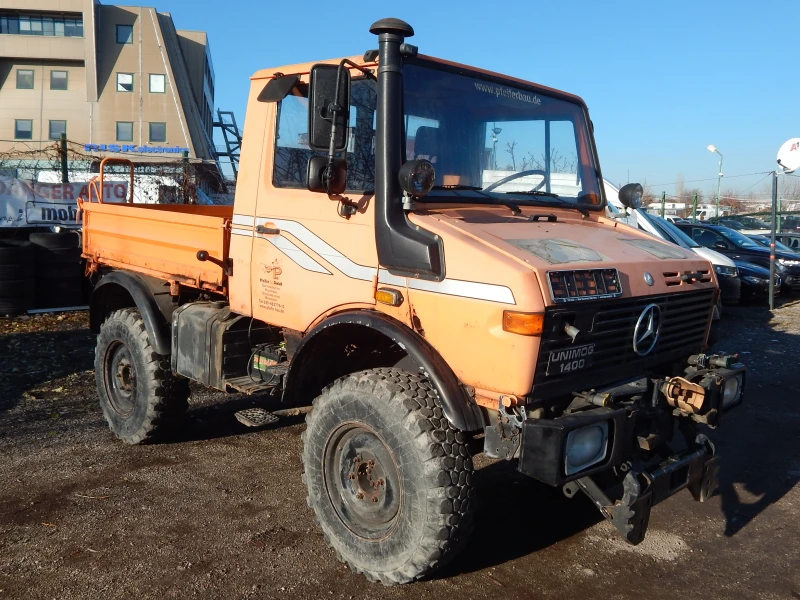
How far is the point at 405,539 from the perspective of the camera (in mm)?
3443

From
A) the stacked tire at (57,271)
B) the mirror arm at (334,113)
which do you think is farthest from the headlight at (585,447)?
the stacked tire at (57,271)

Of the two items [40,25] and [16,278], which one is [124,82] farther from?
[16,278]

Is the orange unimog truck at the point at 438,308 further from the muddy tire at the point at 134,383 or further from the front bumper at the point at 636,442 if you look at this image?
the muddy tire at the point at 134,383

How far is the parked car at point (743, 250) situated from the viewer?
1509cm

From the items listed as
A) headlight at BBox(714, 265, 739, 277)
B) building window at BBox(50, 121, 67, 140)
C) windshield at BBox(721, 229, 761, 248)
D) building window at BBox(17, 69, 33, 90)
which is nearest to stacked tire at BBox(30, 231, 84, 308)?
headlight at BBox(714, 265, 739, 277)

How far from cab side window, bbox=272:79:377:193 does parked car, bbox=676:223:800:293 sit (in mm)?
13012

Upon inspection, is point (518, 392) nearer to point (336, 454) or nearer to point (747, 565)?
point (336, 454)

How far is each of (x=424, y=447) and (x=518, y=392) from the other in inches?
20.5

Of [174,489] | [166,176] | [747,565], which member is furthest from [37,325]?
[747,565]

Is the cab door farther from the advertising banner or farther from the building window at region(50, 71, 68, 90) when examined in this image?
the building window at region(50, 71, 68, 90)

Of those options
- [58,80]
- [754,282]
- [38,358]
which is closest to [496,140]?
[38,358]

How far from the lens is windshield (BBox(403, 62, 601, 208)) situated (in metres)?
3.87

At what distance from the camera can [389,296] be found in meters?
3.61

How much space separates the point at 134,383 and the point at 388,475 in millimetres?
2809
